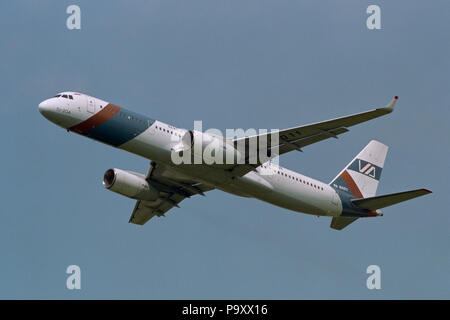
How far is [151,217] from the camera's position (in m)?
52.5

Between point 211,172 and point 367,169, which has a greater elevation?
point 367,169

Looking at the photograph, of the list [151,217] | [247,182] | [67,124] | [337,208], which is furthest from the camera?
[151,217]

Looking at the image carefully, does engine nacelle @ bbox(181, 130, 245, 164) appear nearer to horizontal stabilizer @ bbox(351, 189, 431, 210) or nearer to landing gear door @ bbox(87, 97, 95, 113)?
landing gear door @ bbox(87, 97, 95, 113)

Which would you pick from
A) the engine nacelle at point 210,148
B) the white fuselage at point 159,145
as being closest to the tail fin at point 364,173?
the white fuselage at point 159,145

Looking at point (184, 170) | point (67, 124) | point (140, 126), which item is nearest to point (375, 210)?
point (184, 170)

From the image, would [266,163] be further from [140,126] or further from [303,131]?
[140,126]

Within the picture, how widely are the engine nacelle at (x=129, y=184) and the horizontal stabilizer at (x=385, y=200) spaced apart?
14.2m

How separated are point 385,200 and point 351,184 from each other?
4447 mm

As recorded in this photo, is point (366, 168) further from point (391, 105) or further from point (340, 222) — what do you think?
point (391, 105)

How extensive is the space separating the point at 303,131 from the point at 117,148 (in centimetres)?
1107

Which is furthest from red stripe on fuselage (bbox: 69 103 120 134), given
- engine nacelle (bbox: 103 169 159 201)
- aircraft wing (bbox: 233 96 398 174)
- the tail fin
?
the tail fin

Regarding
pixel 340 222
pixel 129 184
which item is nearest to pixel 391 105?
pixel 340 222

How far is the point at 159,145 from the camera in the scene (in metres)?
42.2

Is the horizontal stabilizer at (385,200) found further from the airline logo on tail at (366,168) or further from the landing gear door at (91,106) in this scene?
the landing gear door at (91,106)
